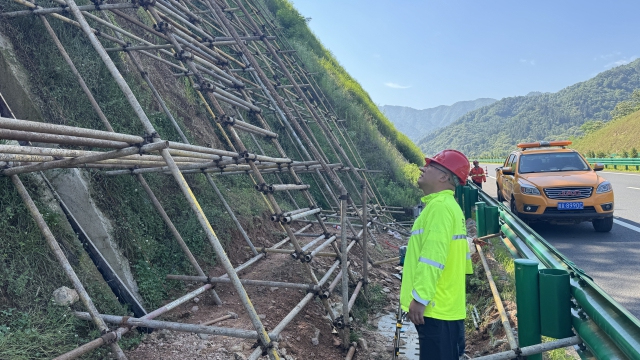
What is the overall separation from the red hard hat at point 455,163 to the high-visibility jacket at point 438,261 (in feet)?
0.50

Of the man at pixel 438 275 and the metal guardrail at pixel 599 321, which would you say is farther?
the man at pixel 438 275

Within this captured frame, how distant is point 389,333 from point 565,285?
314 cm

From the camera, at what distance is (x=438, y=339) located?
271 centimetres

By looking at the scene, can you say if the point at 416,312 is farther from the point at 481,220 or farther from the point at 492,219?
the point at 481,220

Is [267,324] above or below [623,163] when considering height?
below

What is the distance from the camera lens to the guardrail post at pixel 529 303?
9.35 ft

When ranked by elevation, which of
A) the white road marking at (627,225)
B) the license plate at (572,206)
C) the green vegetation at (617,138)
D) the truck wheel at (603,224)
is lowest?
the white road marking at (627,225)

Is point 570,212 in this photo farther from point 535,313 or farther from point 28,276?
point 28,276

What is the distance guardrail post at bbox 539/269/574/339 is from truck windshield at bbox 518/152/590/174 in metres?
7.19

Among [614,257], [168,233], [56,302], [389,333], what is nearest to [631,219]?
[614,257]

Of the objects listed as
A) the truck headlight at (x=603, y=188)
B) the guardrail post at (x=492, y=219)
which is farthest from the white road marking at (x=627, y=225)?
the guardrail post at (x=492, y=219)

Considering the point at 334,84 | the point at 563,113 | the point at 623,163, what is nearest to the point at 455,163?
the point at 334,84

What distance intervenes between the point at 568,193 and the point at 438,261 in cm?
676

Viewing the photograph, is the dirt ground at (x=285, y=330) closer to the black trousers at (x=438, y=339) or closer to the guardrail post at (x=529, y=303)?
the guardrail post at (x=529, y=303)
